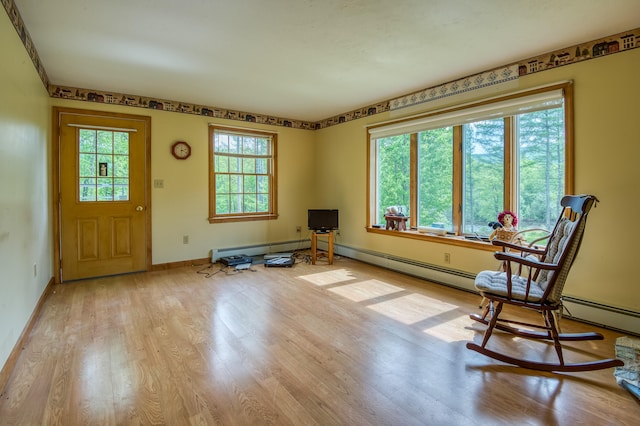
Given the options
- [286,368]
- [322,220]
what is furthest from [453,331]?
[322,220]

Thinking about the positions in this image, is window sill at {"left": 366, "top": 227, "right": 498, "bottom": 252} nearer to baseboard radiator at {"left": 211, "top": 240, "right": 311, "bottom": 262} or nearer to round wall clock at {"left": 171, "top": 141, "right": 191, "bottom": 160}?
baseboard radiator at {"left": 211, "top": 240, "right": 311, "bottom": 262}

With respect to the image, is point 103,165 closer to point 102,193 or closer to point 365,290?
point 102,193

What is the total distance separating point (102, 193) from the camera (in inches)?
163

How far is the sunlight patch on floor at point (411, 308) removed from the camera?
287cm

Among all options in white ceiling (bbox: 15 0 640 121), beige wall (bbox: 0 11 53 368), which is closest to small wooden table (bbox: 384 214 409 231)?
white ceiling (bbox: 15 0 640 121)

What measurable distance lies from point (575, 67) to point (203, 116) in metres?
4.49

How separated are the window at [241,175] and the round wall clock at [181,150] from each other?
344mm

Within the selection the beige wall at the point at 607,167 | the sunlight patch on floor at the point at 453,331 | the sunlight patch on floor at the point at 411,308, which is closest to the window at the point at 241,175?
the sunlight patch on floor at the point at 411,308

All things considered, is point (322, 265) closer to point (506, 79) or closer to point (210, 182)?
point (210, 182)

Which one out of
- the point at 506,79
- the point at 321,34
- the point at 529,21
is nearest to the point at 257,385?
the point at 321,34

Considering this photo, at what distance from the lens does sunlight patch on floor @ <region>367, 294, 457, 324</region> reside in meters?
2.87

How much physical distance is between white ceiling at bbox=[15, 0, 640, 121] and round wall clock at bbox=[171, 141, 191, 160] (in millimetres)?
865

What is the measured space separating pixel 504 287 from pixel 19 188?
3625 millimetres

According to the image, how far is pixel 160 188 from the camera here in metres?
4.51
